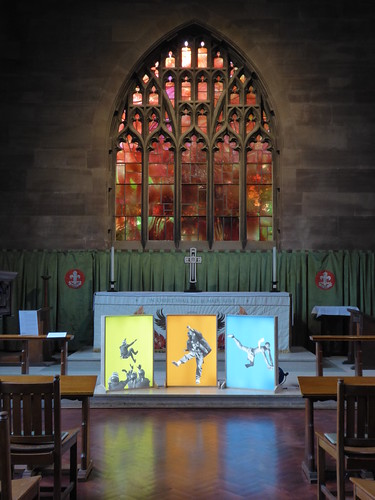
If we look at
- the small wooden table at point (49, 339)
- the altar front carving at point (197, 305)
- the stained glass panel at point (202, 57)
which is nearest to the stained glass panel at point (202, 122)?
the stained glass panel at point (202, 57)

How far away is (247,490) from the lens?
4.55 metres

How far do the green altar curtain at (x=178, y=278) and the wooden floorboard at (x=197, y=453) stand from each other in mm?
4343

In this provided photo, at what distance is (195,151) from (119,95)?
1.92 m

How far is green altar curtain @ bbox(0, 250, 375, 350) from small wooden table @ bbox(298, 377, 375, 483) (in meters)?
6.36

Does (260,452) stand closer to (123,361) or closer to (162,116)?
(123,361)

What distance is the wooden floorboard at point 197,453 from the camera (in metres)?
4.59

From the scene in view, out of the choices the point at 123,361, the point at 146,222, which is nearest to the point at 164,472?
the point at 123,361

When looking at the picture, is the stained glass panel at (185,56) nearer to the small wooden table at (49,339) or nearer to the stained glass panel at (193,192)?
the stained glass panel at (193,192)

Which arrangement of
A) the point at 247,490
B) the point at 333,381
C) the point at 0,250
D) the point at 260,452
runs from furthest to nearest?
the point at 0,250 → the point at 260,452 → the point at 333,381 → the point at 247,490

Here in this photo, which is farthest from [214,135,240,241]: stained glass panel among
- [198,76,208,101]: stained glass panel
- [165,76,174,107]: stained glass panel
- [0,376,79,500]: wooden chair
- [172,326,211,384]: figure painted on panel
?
[0,376,79,500]: wooden chair

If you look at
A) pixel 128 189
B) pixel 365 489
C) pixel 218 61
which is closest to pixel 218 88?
pixel 218 61

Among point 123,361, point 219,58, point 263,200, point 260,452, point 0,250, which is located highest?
point 219,58

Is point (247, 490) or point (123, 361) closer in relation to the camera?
point (247, 490)

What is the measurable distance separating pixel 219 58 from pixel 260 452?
9.02 meters
